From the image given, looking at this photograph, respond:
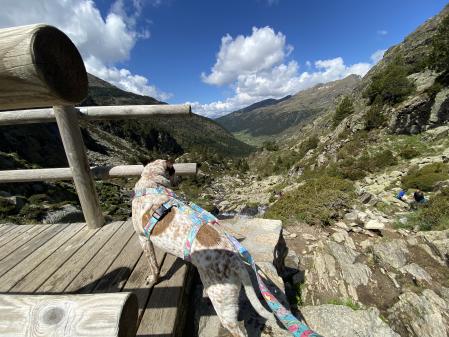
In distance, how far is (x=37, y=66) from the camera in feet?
2.50

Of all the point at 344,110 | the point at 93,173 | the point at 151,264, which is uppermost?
the point at 344,110

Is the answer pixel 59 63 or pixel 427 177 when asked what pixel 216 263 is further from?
pixel 427 177

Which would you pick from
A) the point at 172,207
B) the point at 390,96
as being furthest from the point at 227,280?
the point at 390,96

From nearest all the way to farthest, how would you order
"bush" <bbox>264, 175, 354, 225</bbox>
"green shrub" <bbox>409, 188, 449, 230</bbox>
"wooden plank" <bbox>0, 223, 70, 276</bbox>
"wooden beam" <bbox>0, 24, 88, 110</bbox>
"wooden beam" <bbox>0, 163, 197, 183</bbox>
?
"wooden beam" <bbox>0, 24, 88, 110</bbox> → "wooden plank" <bbox>0, 223, 70, 276</bbox> → "wooden beam" <bbox>0, 163, 197, 183</bbox> → "bush" <bbox>264, 175, 354, 225</bbox> → "green shrub" <bbox>409, 188, 449, 230</bbox>

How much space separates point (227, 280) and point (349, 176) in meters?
15.3

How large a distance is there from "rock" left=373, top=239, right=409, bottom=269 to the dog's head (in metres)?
3.80

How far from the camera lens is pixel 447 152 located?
1261 cm

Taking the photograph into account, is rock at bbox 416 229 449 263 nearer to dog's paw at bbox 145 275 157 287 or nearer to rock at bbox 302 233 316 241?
rock at bbox 302 233 316 241

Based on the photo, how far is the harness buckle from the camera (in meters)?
2.47

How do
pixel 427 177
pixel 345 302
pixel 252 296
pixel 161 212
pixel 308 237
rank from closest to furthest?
pixel 252 296 < pixel 161 212 < pixel 345 302 < pixel 308 237 < pixel 427 177

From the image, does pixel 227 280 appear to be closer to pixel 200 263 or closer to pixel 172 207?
pixel 200 263

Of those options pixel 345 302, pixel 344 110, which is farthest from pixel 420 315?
pixel 344 110

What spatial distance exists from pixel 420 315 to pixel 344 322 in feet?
3.84

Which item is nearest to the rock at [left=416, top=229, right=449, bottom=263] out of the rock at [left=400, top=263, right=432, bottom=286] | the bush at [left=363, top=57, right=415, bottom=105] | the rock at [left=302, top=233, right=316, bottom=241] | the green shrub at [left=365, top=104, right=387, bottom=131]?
the rock at [left=400, top=263, right=432, bottom=286]
